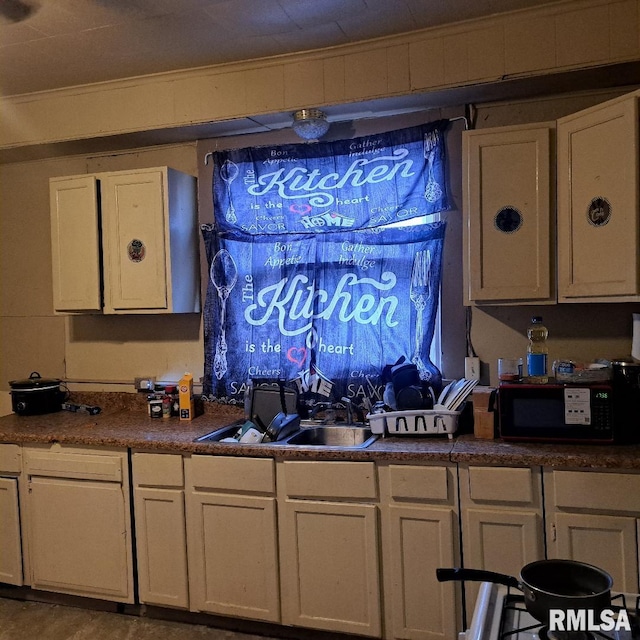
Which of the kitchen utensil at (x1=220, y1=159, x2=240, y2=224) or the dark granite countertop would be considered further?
the kitchen utensil at (x1=220, y1=159, x2=240, y2=224)

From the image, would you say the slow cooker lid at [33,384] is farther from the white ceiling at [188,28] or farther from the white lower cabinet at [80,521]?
the white ceiling at [188,28]

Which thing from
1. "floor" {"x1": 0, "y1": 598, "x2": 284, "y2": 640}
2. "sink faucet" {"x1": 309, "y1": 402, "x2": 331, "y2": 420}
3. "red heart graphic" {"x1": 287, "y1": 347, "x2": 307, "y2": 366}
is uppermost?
"red heart graphic" {"x1": 287, "y1": 347, "x2": 307, "y2": 366}

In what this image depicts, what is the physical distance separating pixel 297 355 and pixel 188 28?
162 cm

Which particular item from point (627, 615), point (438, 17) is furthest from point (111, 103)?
point (627, 615)

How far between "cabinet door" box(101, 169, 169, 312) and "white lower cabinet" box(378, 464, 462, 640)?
1596mm

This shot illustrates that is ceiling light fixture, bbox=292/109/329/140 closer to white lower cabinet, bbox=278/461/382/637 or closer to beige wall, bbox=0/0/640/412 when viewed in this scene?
beige wall, bbox=0/0/640/412

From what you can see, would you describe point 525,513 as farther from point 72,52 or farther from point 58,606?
point 72,52

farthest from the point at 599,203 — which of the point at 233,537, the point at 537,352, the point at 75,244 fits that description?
the point at 75,244

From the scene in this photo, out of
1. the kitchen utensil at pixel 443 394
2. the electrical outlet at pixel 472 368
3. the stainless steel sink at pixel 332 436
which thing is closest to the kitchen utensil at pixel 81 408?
the stainless steel sink at pixel 332 436

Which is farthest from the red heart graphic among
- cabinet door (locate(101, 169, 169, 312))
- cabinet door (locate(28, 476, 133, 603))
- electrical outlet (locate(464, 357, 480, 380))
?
cabinet door (locate(28, 476, 133, 603))

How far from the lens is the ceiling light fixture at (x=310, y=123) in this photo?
3.04 metres

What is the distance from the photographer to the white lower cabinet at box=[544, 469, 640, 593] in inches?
87.4

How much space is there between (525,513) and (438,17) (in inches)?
81.8

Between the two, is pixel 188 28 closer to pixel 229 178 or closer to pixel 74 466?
pixel 229 178
